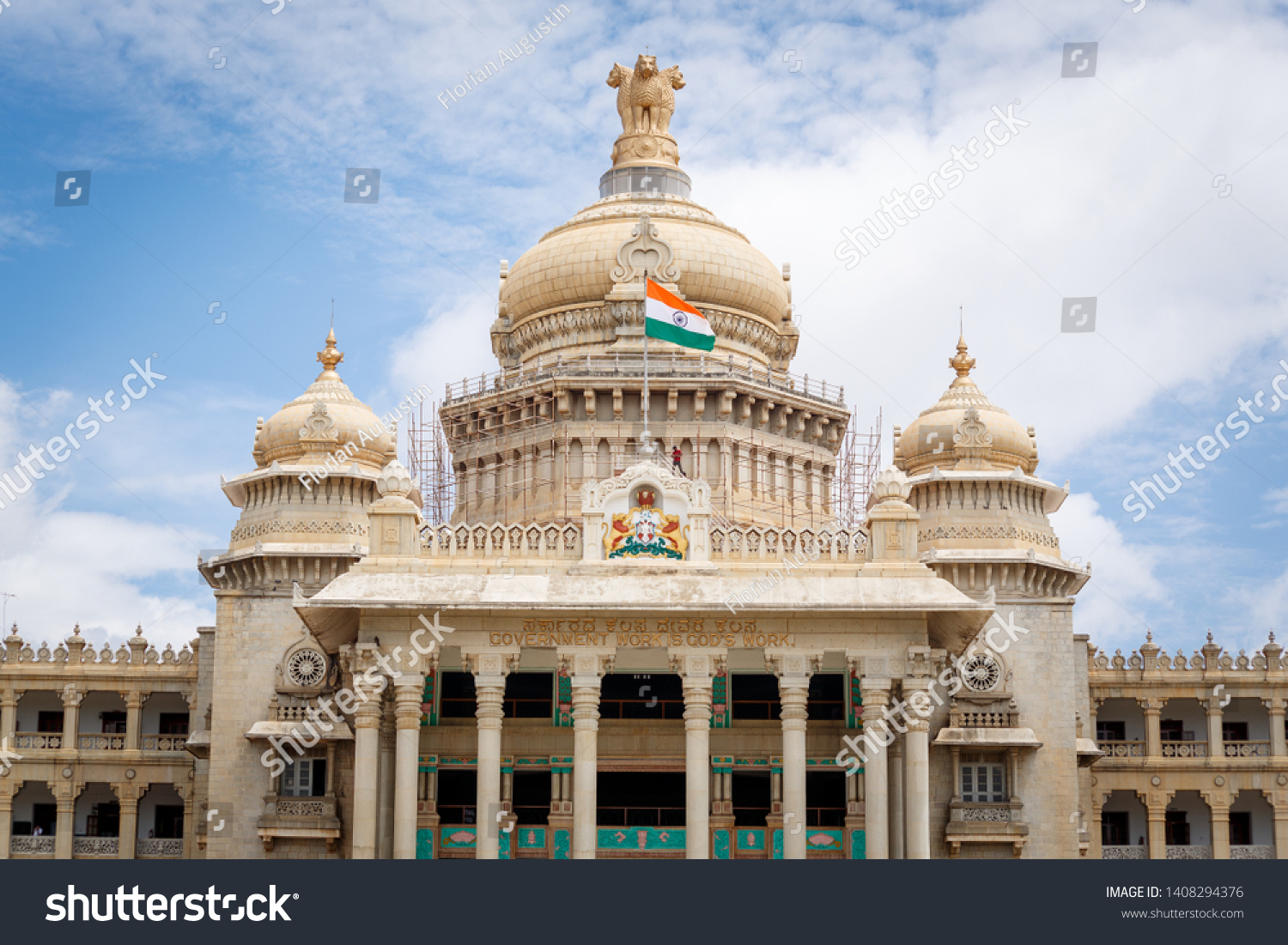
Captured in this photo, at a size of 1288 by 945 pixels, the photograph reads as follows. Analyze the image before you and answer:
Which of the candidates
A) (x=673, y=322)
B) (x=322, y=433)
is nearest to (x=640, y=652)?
(x=673, y=322)

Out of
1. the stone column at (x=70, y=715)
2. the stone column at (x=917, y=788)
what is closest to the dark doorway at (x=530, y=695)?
the stone column at (x=917, y=788)

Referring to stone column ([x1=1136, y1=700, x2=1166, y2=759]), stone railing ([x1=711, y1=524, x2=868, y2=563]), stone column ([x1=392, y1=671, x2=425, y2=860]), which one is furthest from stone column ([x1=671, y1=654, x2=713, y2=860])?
stone column ([x1=1136, y1=700, x2=1166, y2=759])

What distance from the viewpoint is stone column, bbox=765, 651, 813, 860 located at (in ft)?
127

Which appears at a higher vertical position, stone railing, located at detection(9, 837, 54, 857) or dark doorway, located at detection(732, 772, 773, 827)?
dark doorway, located at detection(732, 772, 773, 827)

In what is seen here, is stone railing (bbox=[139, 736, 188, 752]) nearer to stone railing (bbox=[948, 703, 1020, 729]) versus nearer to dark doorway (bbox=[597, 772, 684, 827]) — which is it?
dark doorway (bbox=[597, 772, 684, 827])

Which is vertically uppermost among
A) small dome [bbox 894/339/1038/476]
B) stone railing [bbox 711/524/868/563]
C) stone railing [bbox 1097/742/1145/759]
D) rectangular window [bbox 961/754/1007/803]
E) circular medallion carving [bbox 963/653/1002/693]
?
small dome [bbox 894/339/1038/476]

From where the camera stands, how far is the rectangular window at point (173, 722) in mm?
61938

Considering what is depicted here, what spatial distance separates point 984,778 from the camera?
51.4m

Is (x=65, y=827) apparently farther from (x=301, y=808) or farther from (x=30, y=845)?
(x=301, y=808)

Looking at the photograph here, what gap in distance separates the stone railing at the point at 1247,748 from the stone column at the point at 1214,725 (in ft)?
0.90

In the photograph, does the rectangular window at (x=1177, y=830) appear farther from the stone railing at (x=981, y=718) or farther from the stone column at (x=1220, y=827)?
the stone railing at (x=981, y=718)

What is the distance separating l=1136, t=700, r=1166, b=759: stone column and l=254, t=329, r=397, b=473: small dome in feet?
91.8
